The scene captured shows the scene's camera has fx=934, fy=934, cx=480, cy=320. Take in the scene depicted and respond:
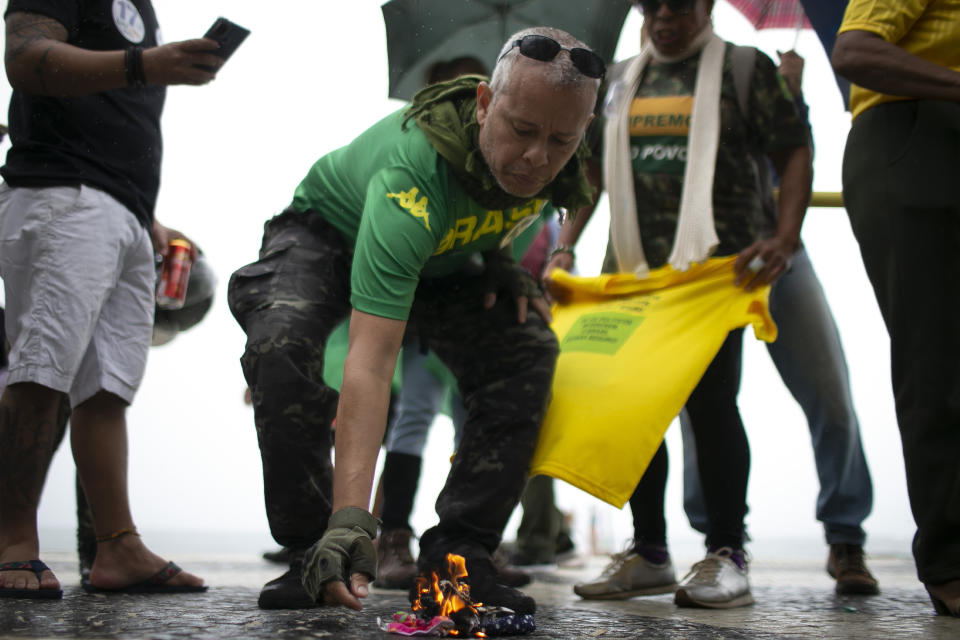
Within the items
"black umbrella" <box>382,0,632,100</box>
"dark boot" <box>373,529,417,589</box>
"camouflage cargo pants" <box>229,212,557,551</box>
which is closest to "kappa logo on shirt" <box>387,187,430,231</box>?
"camouflage cargo pants" <box>229,212,557,551</box>

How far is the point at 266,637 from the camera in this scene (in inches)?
59.7

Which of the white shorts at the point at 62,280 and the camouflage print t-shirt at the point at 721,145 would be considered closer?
the white shorts at the point at 62,280

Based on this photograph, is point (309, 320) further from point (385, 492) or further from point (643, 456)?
point (385, 492)

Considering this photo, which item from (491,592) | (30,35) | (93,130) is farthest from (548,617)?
(30,35)

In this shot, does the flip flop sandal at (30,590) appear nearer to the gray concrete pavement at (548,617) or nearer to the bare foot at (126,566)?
the gray concrete pavement at (548,617)

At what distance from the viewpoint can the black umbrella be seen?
2.90m

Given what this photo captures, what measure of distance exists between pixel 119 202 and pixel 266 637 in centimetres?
137

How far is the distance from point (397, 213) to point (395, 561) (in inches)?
56.5

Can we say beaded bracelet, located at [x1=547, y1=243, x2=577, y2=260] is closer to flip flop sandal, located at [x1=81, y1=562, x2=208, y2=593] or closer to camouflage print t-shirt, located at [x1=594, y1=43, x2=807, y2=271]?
camouflage print t-shirt, located at [x1=594, y1=43, x2=807, y2=271]

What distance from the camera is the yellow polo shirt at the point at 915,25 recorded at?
210 centimetres

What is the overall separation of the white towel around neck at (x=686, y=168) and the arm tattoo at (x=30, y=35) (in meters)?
1.49

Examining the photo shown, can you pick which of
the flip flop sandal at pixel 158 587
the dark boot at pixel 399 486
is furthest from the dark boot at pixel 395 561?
the flip flop sandal at pixel 158 587

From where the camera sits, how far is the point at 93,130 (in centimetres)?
243

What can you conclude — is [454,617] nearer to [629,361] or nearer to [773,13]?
[629,361]
